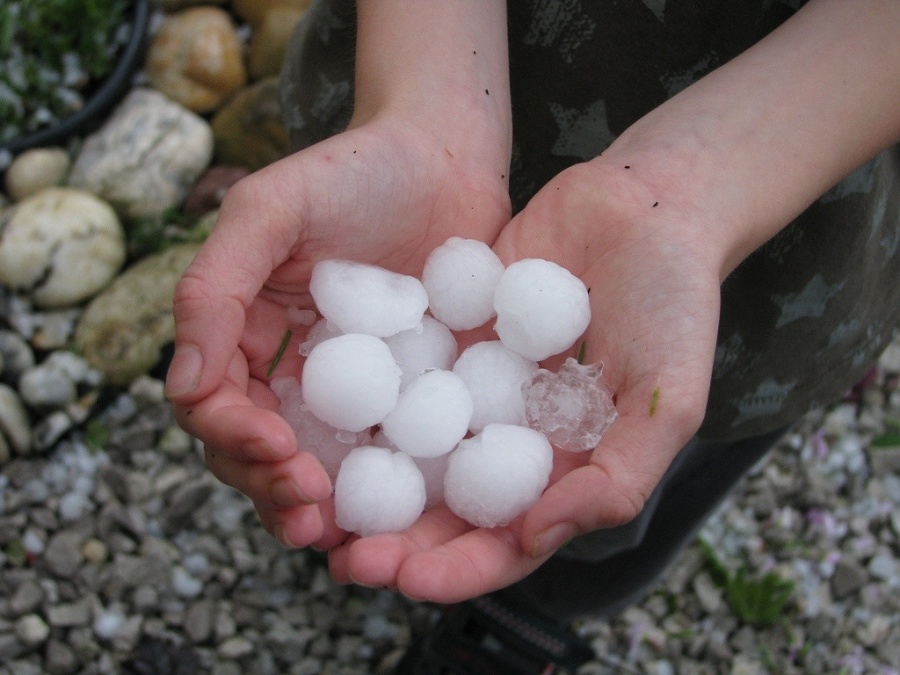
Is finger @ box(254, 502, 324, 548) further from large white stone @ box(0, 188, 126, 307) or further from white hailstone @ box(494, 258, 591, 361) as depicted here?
large white stone @ box(0, 188, 126, 307)

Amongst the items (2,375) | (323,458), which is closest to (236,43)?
(2,375)

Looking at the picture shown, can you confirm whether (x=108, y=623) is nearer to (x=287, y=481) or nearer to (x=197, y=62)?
(x=287, y=481)

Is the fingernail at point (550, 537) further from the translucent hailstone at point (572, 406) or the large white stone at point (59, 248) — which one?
the large white stone at point (59, 248)

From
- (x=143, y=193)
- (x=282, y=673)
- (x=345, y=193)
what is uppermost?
(x=345, y=193)

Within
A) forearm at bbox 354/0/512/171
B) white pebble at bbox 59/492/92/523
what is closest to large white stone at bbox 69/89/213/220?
white pebble at bbox 59/492/92/523

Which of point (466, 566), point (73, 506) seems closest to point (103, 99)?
point (73, 506)

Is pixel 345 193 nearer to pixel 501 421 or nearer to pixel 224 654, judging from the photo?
pixel 501 421
